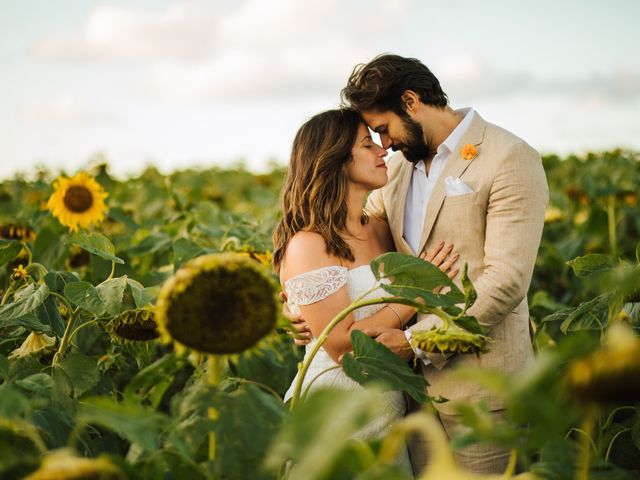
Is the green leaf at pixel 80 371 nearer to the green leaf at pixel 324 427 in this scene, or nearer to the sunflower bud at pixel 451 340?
the sunflower bud at pixel 451 340

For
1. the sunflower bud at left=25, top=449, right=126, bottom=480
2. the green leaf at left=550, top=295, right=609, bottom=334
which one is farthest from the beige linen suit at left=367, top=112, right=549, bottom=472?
the sunflower bud at left=25, top=449, right=126, bottom=480

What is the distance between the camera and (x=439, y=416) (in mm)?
2781

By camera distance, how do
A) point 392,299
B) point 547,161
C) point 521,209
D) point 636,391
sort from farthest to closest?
point 547,161
point 521,209
point 392,299
point 636,391

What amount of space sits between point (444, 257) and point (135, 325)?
1207 millimetres

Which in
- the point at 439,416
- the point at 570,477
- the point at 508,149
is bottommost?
the point at 439,416

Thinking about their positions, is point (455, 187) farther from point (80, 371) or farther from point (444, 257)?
point (80, 371)

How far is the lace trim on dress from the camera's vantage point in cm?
276

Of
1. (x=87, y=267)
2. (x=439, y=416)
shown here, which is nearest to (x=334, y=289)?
(x=439, y=416)

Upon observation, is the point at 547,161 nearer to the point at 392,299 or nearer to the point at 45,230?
the point at 45,230

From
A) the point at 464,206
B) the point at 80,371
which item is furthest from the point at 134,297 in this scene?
the point at 464,206

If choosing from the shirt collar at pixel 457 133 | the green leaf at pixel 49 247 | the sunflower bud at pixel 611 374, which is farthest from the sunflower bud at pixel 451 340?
the green leaf at pixel 49 247

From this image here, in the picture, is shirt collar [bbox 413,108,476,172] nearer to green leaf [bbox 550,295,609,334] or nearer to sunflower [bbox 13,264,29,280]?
green leaf [bbox 550,295,609,334]

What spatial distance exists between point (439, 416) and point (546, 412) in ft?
6.11

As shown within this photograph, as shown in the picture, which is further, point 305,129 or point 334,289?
point 305,129
